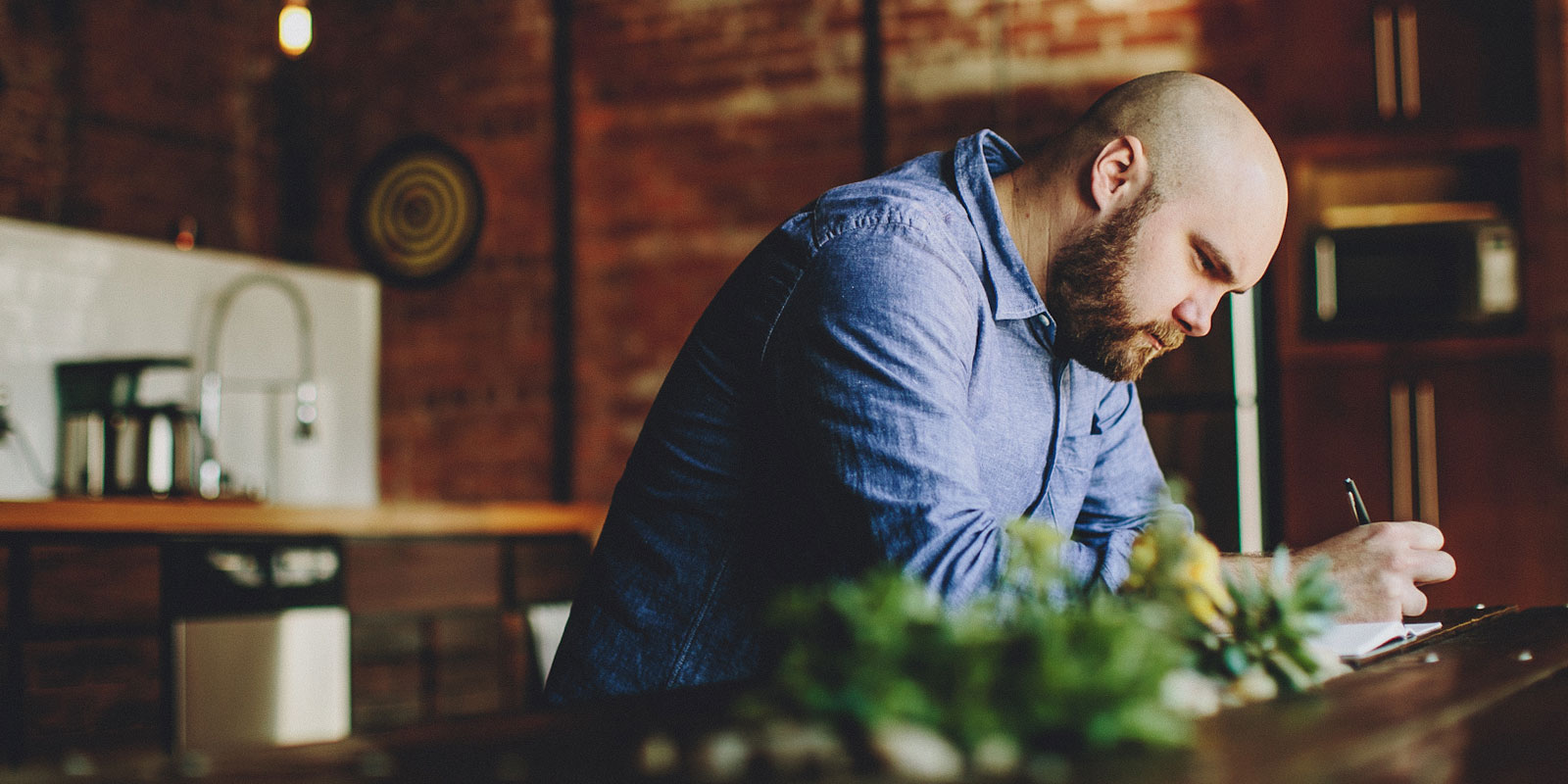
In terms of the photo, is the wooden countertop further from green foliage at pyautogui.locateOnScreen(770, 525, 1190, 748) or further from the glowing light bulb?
green foliage at pyautogui.locateOnScreen(770, 525, 1190, 748)

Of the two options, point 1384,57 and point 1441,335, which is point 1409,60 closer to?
point 1384,57

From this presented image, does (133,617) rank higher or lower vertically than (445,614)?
higher

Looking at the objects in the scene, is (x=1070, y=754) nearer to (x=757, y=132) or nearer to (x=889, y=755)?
(x=889, y=755)

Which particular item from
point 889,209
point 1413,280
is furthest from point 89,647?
point 1413,280

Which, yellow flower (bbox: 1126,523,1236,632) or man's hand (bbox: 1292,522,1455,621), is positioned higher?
yellow flower (bbox: 1126,523,1236,632)

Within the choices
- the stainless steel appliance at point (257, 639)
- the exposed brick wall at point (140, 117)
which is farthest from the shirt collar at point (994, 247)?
the exposed brick wall at point (140, 117)

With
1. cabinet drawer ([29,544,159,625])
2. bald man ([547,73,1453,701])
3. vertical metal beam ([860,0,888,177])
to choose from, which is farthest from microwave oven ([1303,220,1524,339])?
cabinet drawer ([29,544,159,625])

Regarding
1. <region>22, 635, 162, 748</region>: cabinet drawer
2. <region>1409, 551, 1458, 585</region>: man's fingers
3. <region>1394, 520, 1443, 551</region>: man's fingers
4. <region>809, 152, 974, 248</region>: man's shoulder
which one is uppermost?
<region>809, 152, 974, 248</region>: man's shoulder

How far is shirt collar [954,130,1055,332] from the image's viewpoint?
1394 millimetres

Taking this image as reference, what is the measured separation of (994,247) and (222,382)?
402 centimetres

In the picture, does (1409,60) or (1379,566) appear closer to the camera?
(1379,566)

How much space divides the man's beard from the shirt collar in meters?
0.04

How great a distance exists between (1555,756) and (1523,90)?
353 centimetres

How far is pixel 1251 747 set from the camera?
67 centimetres
